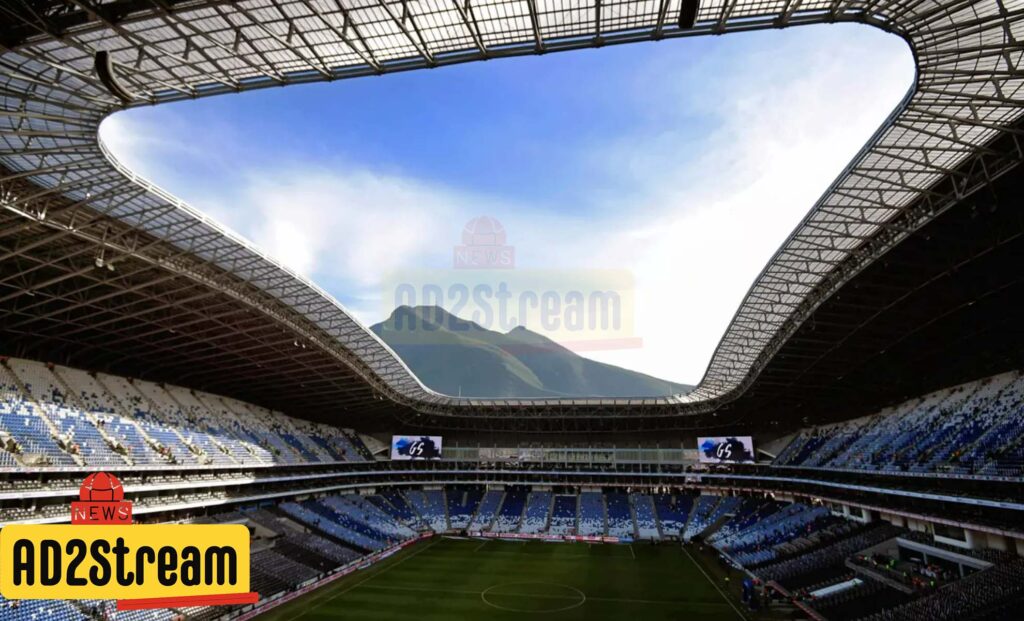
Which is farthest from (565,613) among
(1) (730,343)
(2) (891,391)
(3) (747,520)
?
(2) (891,391)

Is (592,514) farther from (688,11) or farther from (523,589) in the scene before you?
(688,11)

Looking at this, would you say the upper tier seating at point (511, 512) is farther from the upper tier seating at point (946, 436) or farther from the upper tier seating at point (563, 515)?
the upper tier seating at point (946, 436)

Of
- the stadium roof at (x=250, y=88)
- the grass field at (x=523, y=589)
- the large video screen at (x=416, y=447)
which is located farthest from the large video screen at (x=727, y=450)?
the large video screen at (x=416, y=447)

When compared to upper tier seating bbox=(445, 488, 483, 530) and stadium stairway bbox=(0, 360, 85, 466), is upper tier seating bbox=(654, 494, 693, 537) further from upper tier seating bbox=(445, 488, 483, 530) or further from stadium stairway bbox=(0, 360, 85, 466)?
stadium stairway bbox=(0, 360, 85, 466)

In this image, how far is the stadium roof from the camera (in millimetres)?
14516

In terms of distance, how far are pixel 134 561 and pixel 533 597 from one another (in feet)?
111

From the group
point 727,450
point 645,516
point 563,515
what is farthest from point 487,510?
point 727,450

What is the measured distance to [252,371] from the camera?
2137 inches

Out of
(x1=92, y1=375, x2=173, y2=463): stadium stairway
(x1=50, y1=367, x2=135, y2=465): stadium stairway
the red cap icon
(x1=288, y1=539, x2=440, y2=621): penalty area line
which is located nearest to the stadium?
(x1=92, y1=375, x2=173, y2=463): stadium stairway

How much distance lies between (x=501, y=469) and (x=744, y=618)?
155 feet

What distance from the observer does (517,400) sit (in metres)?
71.7

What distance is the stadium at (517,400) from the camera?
15.8m

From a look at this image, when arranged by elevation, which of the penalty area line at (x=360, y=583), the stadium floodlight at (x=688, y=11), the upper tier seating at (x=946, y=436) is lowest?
the penalty area line at (x=360, y=583)

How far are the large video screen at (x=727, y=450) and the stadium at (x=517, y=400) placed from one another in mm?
383
